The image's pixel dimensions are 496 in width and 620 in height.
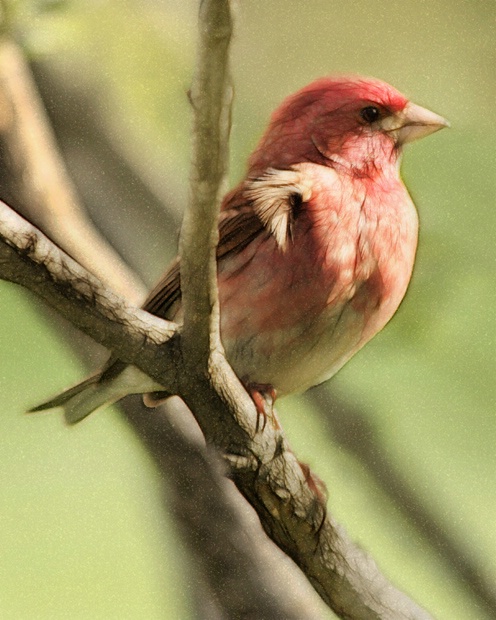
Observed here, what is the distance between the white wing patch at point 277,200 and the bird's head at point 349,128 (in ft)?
0.45

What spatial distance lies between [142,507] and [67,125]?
1.13 m

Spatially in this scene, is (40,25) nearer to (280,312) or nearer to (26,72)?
(26,72)

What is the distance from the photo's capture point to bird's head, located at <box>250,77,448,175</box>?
2012mm

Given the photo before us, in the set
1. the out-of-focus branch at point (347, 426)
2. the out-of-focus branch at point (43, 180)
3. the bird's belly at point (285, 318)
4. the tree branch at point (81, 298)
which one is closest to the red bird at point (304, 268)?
the bird's belly at point (285, 318)

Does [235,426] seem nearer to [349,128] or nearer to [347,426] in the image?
[347,426]

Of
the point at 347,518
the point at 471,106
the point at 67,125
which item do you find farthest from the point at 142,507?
the point at 471,106

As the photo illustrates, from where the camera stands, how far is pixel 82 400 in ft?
6.75

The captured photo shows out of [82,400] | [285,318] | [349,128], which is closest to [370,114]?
[349,128]

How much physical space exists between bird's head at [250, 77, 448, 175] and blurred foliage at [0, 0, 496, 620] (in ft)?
0.52

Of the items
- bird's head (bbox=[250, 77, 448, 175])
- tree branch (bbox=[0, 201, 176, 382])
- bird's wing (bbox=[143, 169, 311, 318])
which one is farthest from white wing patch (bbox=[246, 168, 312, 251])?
tree branch (bbox=[0, 201, 176, 382])

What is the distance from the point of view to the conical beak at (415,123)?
1982 millimetres

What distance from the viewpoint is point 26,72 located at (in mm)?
2236

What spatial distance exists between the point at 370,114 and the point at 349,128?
6 cm

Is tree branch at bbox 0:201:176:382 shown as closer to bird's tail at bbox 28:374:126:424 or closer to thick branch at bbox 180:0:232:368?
thick branch at bbox 180:0:232:368
